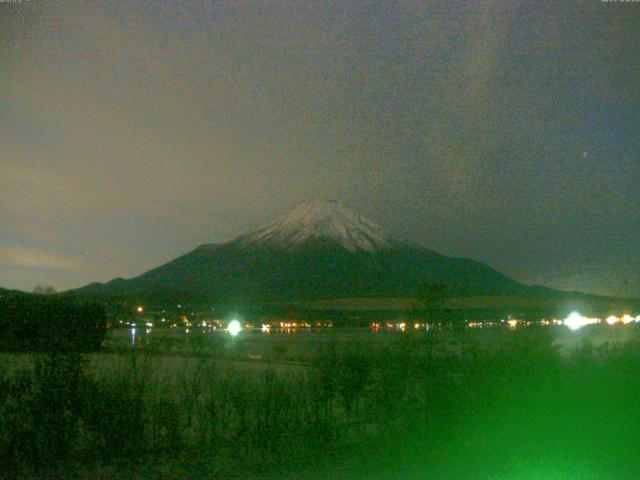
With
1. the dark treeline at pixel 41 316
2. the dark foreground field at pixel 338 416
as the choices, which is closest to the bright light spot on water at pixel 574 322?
the dark treeline at pixel 41 316

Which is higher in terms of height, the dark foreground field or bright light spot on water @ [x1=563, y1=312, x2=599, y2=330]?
bright light spot on water @ [x1=563, y1=312, x2=599, y2=330]

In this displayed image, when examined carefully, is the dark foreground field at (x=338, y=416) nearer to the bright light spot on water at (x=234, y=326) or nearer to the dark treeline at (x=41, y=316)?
the dark treeline at (x=41, y=316)

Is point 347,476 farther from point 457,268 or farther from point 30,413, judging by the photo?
point 457,268

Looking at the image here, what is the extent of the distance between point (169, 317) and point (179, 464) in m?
52.8

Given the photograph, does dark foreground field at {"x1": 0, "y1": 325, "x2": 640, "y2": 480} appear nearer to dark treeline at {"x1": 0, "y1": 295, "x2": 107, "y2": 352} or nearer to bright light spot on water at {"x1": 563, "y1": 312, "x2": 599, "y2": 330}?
dark treeline at {"x1": 0, "y1": 295, "x2": 107, "y2": 352}

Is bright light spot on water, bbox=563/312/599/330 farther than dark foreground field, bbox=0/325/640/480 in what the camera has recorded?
Yes

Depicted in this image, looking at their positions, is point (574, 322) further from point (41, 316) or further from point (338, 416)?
point (338, 416)

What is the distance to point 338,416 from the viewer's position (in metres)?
13.5

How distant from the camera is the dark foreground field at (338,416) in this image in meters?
10.8

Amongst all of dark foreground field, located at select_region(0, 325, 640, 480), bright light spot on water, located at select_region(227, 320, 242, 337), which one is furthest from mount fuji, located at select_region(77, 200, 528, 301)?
dark foreground field, located at select_region(0, 325, 640, 480)

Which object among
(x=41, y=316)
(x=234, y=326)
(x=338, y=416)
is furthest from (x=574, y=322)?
(x=338, y=416)

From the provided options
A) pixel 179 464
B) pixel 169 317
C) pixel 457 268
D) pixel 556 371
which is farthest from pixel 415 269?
pixel 179 464

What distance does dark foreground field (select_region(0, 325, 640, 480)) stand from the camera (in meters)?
10.8

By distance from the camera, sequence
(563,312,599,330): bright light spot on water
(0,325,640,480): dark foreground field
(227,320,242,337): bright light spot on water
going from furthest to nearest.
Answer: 1. (227,320,242,337): bright light spot on water
2. (563,312,599,330): bright light spot on water
3. (0,325,640,480): dark foreground field
